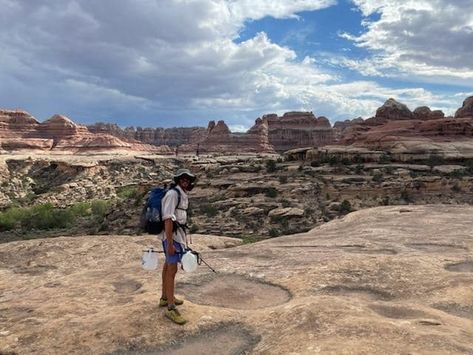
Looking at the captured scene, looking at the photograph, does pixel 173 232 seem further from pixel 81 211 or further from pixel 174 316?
pixel 81 211

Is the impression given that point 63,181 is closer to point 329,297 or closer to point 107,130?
point 329,297

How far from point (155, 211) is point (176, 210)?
310mm

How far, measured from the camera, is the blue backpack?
7.02 metres

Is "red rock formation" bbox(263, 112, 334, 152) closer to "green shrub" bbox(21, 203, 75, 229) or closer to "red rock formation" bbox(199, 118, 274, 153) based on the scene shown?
"red rock formation" bbox(199, 118, 274, 153)

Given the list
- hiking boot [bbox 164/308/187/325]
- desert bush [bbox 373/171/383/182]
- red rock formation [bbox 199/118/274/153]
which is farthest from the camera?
red rock formation [bbox 199/118/274/153]

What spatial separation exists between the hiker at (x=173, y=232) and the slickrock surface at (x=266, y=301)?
216mm

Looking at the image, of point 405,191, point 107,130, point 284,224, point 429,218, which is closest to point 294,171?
point 405,191

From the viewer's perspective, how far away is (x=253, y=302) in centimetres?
814

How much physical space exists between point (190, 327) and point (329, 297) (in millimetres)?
2315

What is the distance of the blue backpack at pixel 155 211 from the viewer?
7.02m

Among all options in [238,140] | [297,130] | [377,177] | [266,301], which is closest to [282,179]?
[377,177]

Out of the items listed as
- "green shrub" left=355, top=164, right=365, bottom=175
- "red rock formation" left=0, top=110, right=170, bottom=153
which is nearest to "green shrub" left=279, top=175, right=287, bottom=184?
"green shrub" left=355, top=164, right=365, bottom=175

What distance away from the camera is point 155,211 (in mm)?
7047

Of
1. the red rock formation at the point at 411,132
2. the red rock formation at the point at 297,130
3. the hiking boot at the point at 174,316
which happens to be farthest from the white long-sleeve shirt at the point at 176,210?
the red rock formation at the point at 297,130
